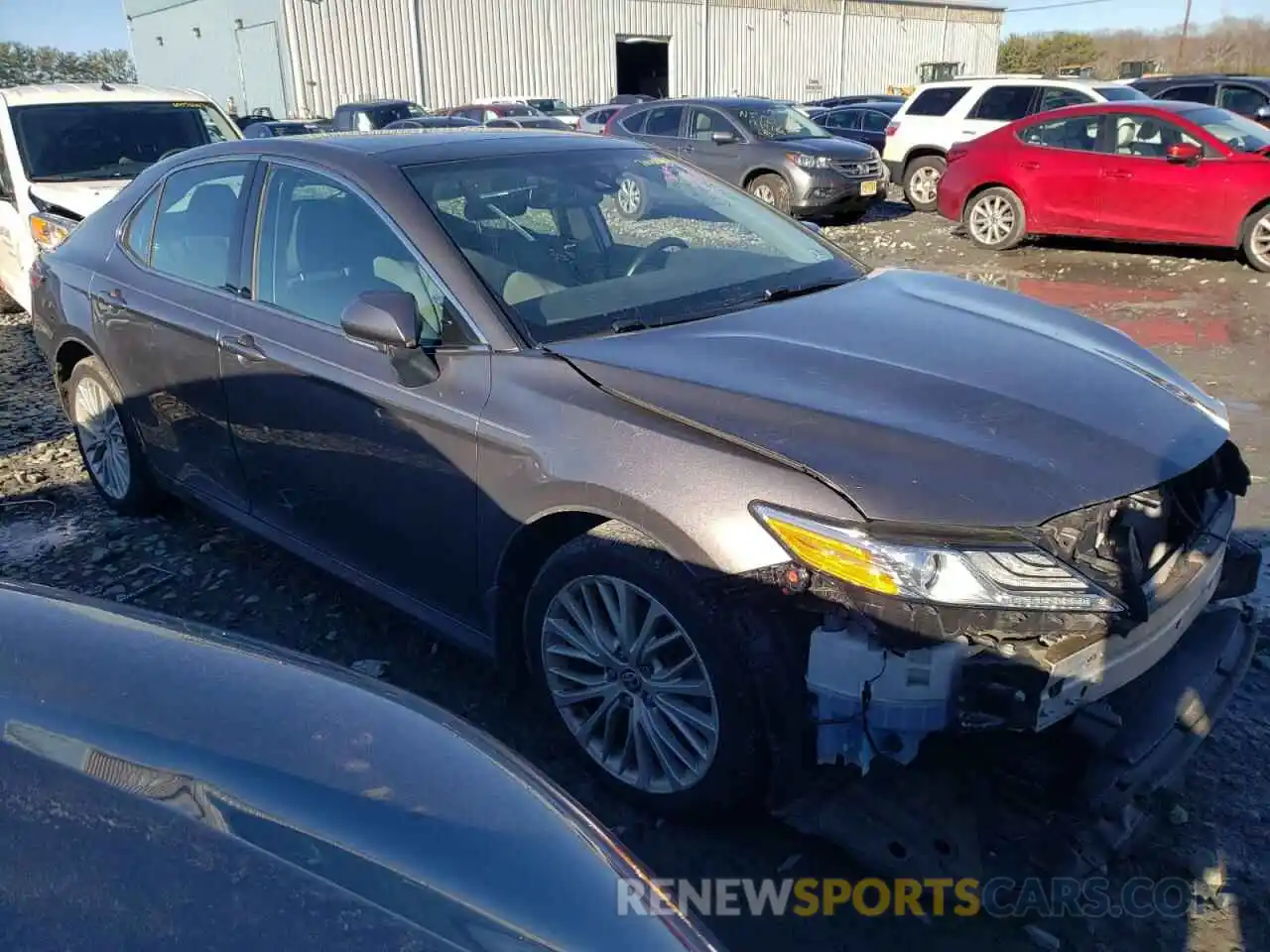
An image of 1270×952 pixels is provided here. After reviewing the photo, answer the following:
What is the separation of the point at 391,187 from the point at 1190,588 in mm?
2526

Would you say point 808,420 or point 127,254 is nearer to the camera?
point 808,420

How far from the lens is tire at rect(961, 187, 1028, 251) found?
1157 centimetres

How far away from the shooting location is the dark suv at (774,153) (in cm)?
1317

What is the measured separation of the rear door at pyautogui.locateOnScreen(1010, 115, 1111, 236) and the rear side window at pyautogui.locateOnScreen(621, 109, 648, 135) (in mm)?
5642

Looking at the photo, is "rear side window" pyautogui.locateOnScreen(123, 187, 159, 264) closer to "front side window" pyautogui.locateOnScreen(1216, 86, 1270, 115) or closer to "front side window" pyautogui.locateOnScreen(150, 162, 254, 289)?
"front side window" pyautogui.locateOnScreen(150, 162, 254, 289)

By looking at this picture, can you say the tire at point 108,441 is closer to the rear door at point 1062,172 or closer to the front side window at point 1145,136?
the rear door at point 1062,172

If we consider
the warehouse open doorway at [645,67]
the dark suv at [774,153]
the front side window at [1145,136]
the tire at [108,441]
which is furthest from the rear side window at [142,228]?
the warehouse open doorway at [645,67]

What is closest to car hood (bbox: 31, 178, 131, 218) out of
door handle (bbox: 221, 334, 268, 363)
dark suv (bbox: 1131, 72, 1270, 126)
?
door handle (bbox: 221, 334, 268, 363)

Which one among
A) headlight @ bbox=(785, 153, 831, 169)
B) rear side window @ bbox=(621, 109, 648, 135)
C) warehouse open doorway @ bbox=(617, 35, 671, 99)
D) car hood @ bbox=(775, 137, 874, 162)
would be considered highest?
warehouse open doorway @ bbox=(617, 35, 671, 99)

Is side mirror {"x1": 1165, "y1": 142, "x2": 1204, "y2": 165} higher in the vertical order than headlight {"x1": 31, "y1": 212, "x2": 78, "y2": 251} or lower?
higher

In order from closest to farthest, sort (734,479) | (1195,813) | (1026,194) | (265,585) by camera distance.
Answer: (734,479), (1195,813), (265,585), (1026,194)

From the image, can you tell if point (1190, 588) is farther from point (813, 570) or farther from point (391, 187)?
point (391, 187)

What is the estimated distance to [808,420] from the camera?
2.49 m

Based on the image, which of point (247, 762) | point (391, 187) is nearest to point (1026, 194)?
point (391, 187)
